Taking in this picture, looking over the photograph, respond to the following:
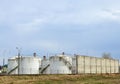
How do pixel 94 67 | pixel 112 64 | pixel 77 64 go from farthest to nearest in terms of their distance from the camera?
pixel 112 64
pixel 94 67
pixel 77 64

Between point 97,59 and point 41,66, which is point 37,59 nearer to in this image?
point 41,66

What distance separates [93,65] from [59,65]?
10.6 meters

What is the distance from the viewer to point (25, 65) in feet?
287

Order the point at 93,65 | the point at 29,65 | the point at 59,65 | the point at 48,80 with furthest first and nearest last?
the point at 29,65
the point at 93,65
the point at 59,65
the point at 48,80

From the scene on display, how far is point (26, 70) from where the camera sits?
8881cm

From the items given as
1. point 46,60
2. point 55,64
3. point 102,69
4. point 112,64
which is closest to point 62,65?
point 55,64

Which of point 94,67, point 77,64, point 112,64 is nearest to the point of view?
point 77,64

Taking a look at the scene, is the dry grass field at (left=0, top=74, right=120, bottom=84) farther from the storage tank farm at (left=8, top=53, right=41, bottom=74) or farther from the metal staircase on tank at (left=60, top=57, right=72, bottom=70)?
the storage tank farm at (left=8, top=53, right=41, bottom=74)

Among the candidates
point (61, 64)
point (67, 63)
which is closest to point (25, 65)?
point (61, 64)

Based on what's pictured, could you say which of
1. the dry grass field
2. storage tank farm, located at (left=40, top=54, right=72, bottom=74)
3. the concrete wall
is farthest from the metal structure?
the dry grass field

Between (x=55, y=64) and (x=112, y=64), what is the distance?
26115mm

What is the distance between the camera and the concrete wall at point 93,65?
263ft

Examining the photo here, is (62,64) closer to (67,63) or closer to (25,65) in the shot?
(67,63)

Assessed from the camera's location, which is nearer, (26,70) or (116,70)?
(26,70)
